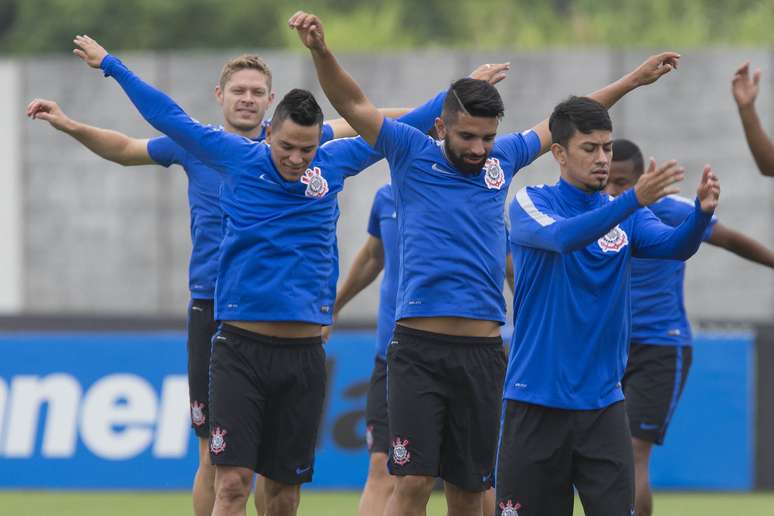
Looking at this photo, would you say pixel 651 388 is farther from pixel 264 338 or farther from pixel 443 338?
pixel 264 338

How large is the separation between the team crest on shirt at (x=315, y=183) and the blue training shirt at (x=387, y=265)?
1.34m

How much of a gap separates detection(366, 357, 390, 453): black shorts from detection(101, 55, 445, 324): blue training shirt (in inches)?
62.0

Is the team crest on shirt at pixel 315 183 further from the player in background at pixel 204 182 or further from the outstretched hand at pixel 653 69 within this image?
the outstretched hand at pixel 653 69

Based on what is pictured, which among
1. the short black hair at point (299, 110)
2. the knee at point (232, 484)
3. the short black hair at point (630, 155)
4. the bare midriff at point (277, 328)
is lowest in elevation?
the knee at point (232, 484)

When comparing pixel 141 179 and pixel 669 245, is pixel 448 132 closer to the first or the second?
pixel 669 245

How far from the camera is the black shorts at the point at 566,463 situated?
21.7ft

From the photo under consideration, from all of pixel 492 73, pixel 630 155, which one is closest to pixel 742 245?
pixel 630 155

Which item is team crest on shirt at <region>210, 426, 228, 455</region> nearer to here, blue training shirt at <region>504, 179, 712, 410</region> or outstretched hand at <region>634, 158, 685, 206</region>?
blue training shirt at <region>504, 179, 712, 410</region>

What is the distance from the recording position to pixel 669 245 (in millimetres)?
6574

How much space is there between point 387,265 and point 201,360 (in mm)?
1260

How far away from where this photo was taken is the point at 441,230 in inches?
285

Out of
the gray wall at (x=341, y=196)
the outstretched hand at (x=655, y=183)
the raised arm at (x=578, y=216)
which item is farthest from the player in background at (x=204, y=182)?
the gray wall at (x=341, y=196)

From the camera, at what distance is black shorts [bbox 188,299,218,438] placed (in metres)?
8.58

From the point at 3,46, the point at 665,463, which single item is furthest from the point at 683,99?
the point at 3,46
